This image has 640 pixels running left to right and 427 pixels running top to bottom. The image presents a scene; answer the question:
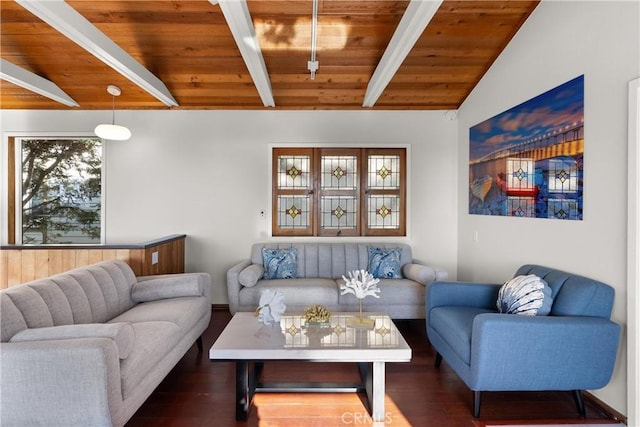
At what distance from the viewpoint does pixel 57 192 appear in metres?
4.68

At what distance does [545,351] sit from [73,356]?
2.55 m

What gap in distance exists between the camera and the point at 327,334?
2443 millimetres

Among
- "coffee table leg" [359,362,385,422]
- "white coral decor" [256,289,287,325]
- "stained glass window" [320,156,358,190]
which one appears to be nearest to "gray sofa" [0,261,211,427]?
"white coral decor" [256,289,287,325]

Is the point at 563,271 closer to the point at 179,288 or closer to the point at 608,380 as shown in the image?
the point at 608,380

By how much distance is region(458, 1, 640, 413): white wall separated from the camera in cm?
224

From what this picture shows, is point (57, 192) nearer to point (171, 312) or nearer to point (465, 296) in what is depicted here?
point (171, 312)

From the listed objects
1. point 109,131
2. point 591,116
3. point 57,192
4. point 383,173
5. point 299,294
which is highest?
point 109,131

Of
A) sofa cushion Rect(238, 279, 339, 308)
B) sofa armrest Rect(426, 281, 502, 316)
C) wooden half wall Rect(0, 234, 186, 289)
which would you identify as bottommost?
sofa cushion Rect(238, 279, 339, 308)

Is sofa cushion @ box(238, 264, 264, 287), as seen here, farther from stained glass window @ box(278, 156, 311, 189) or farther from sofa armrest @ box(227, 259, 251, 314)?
stained glass window @ box(278, 156, 311, 189)

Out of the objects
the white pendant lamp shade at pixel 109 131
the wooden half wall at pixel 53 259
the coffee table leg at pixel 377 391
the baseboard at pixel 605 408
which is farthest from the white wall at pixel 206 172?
the baseboard at pixel 605 408

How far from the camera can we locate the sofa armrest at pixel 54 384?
1.66 meters

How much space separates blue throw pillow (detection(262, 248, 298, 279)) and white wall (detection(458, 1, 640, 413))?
226 centimetres

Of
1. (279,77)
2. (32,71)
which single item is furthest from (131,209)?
(279,77)

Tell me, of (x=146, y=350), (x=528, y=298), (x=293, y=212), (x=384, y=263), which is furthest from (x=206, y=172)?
(x=528, y=298)
